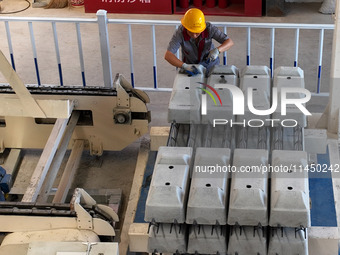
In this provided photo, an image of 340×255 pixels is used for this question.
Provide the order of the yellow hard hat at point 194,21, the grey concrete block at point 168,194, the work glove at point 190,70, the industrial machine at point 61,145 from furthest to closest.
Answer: the yellow hard hat at point 194,21 < the work glove at point 190,70 < the industrial machine at point 61,145 < the grey concrete block at point 168,194

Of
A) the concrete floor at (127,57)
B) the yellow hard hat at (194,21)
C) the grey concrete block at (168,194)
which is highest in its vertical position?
the yellow hard hat at (194,21)

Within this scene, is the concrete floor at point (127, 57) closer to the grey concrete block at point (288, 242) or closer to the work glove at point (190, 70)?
the work glove at point (190, 70)

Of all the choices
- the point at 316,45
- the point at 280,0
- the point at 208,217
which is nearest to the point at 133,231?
the point at 208,217

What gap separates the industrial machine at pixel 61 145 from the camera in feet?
18.7

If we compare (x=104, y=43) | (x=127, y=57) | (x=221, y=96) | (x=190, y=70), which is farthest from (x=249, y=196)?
(x=127, y=57)

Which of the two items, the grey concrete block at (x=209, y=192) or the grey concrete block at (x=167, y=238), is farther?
the grey concrete block at (x=167, y=238)

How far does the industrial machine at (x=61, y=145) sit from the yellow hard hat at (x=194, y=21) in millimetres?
900

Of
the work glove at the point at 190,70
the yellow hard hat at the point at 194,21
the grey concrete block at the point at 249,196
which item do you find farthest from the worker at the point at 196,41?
the grey concrete block at the point at 249,196

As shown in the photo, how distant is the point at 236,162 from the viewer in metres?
5.43

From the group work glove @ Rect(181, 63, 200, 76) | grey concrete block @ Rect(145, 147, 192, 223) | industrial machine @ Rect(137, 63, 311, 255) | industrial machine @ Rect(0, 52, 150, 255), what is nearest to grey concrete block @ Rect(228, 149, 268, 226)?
industrial machine @ Rect(137, 63, 311, 255)

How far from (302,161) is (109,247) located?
1.60 metres

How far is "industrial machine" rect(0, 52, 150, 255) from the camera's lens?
5715 millimetres

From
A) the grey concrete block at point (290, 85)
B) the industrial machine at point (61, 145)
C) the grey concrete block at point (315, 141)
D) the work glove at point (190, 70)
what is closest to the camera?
the industrial machine at point (61, 145)

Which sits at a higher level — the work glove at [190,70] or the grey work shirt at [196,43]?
the work glove at [190,70]
